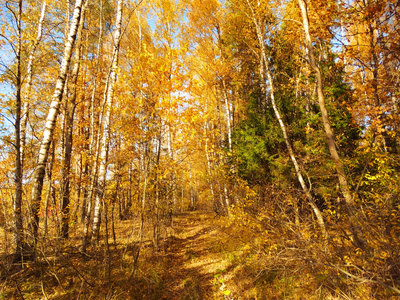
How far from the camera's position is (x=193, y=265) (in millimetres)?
5617

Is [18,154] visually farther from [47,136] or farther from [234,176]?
[234,176]

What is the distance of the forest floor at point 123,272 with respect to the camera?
338 cm

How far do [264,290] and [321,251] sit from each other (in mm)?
1830

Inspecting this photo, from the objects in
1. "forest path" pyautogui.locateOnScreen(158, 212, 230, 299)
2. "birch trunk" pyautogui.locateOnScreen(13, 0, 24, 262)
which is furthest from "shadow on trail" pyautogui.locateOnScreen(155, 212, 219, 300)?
"birch trunk" pyautogui.locateOnScreen(13, 0, 24, 262)

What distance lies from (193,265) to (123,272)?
2.03 meters

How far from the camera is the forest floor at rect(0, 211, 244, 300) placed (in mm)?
3375

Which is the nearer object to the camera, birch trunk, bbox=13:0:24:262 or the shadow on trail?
birch trunk, bbox=13:0:24:262

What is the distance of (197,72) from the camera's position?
1100 centimetres

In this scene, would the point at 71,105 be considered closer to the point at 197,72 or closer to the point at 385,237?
the point at 197,72

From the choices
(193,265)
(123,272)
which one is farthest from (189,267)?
(123,272)

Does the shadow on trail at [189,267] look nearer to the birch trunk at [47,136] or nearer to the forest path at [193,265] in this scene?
the forest path at [193,265]

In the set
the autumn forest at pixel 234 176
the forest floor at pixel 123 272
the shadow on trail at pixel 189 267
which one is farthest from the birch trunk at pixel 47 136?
the shadow on trail at pixel 189 267

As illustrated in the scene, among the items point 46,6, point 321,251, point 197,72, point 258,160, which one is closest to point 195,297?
point 321,251

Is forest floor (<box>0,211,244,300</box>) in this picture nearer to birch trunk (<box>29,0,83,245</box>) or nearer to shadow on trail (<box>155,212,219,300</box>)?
shadow on trail (<box>155,212,219,300</box>)
